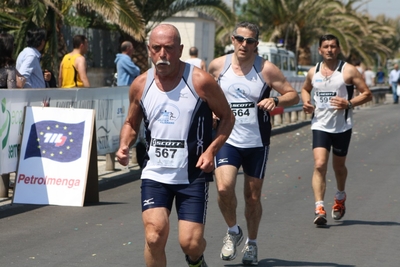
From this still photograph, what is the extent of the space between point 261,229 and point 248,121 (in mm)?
1835

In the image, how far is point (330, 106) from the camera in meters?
9.34

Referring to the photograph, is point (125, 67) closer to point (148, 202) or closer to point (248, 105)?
point (248, 105)

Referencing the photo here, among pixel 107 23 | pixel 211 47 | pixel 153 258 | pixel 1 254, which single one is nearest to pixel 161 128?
pixel 153 258

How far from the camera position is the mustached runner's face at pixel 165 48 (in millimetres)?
5324

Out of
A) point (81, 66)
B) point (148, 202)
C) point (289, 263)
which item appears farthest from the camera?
point (81, 66)

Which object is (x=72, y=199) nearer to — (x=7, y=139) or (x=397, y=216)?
(x=7, y=139)

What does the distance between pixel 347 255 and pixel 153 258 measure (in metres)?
2.80

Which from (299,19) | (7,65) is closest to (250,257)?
(7,65)

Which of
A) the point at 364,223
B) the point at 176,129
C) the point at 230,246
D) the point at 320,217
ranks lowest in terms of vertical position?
the point at 364,223

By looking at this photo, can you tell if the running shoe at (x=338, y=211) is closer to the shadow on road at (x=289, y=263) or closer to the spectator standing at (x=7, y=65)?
the shadow on road at (x=289, y=263)

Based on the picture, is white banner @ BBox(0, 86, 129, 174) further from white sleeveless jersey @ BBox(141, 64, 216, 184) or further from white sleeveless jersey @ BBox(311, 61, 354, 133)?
white sleeveless jersey @ BBox(141, 64, 216, 184)

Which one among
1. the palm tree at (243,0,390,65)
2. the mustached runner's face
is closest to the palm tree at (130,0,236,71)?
the palm tree at (243,0,390,65)

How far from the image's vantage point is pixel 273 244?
317 inches

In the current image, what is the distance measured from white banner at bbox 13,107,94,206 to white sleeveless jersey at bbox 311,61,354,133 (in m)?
2.87
